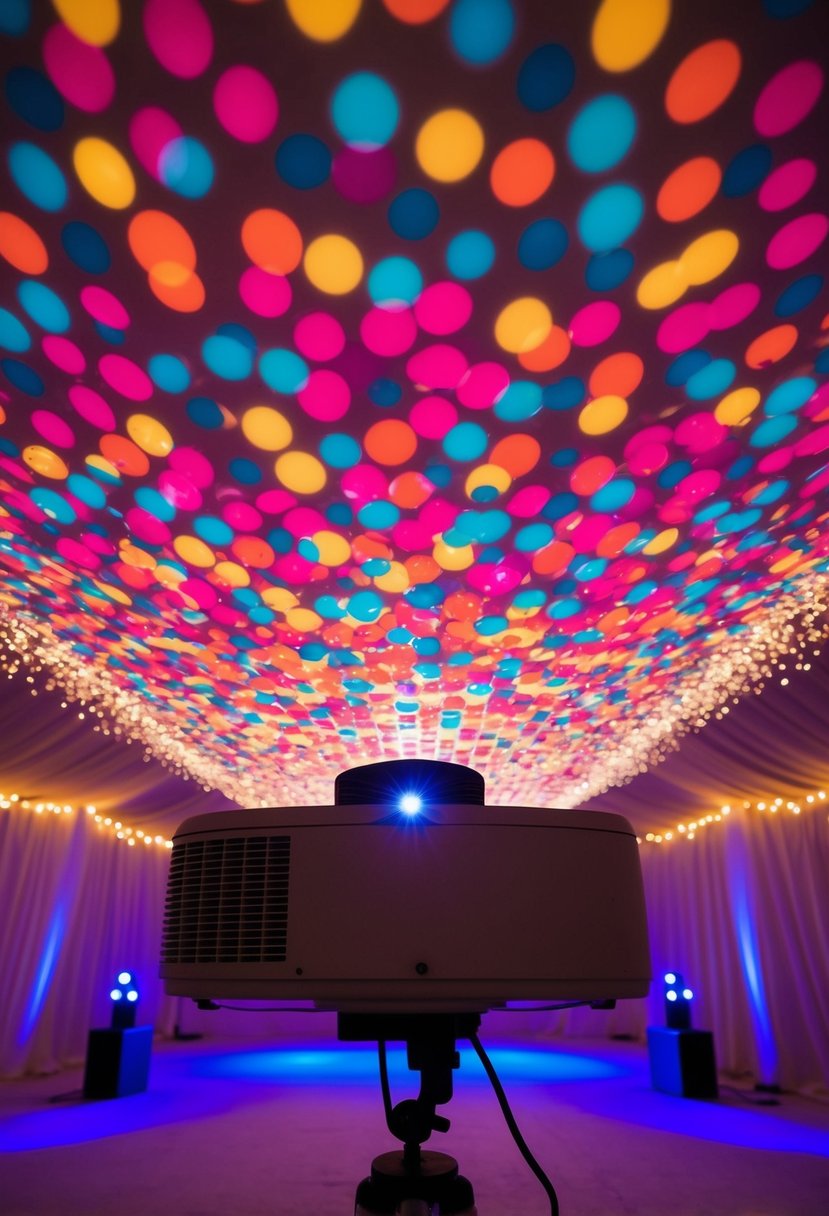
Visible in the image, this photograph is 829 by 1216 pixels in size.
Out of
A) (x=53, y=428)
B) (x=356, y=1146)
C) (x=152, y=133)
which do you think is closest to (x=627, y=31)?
(x=152, y=133)

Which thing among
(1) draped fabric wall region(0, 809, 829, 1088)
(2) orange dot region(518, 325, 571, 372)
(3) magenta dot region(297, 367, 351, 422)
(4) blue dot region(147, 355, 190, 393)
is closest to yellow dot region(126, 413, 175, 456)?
(4) blue dot region(147, 355, 190, 393)

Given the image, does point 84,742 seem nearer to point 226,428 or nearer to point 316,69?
point 226,428

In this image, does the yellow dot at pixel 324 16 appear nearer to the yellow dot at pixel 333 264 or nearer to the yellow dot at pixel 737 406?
the yellow dot at pixel 333 264

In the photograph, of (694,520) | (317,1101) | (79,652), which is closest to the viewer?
(694,520)

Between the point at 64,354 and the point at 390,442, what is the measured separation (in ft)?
2.96

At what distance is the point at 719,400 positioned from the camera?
198 cm

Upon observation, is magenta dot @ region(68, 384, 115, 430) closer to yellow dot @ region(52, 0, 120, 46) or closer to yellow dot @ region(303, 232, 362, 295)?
yellow dot @ region(303, 232, 362, 295)

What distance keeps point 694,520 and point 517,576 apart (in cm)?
66

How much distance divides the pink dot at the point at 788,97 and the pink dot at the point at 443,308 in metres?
0.66

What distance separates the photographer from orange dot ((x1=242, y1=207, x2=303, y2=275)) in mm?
1504

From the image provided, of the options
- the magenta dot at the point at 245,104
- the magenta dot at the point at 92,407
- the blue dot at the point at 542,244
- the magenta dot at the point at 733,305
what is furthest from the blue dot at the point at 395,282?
the magenta dot at the point at 92,407

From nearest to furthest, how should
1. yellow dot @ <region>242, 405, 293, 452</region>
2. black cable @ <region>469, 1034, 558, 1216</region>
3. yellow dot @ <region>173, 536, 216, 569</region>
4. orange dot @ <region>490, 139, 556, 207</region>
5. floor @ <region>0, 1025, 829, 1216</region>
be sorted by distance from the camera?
black cable @ <region>469, 1034, 558, 1216</region>, orange dot @ <region>490, 139, 556, 207</region>, yellow dot @ <region>242, 405, 293, 452</region>, floor @ <region>0, 1025, 829, 1216</region>, yellow dot @ <region>173, 536, 216, 569</region>

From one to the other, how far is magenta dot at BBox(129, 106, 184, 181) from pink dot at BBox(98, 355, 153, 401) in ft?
1.83

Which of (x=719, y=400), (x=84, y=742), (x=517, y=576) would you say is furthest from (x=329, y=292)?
(x=84, y=742)
